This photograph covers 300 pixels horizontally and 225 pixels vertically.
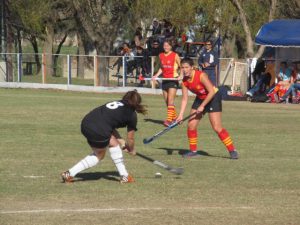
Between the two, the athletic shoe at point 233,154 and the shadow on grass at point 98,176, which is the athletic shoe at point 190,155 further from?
the shadow on grass at point 98,176

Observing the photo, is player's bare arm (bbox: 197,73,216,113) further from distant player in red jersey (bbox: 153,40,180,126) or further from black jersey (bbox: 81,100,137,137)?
distant player in red jersey (bbox: 153,40,180,126)

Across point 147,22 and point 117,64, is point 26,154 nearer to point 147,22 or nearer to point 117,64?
point 117,64

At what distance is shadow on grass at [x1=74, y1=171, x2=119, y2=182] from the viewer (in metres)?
13.6

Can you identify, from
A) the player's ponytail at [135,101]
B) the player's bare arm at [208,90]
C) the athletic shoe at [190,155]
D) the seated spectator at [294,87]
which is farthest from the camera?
the seated spectator at [294,87]

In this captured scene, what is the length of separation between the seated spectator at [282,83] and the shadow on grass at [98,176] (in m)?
19.8

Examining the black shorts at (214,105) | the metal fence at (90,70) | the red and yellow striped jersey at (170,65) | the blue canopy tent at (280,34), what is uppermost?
the blue canopy tent at (280,34)

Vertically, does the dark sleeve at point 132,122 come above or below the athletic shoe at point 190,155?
above

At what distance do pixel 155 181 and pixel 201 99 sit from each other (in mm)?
3140

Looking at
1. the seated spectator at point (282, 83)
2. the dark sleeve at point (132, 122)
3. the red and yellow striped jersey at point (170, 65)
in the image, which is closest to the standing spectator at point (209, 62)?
the red and yellow striped jersey at point (170, 65)

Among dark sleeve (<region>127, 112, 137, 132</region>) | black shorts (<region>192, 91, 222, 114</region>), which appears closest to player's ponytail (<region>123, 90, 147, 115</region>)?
dark sleeve (<region>127, 112, 137, 132</region>)

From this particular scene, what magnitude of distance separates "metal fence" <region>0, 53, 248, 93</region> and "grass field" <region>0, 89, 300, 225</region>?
13754mm

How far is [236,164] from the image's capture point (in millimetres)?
15617

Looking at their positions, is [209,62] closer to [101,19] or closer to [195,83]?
[195,83]

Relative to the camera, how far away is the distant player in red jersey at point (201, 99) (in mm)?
15641
